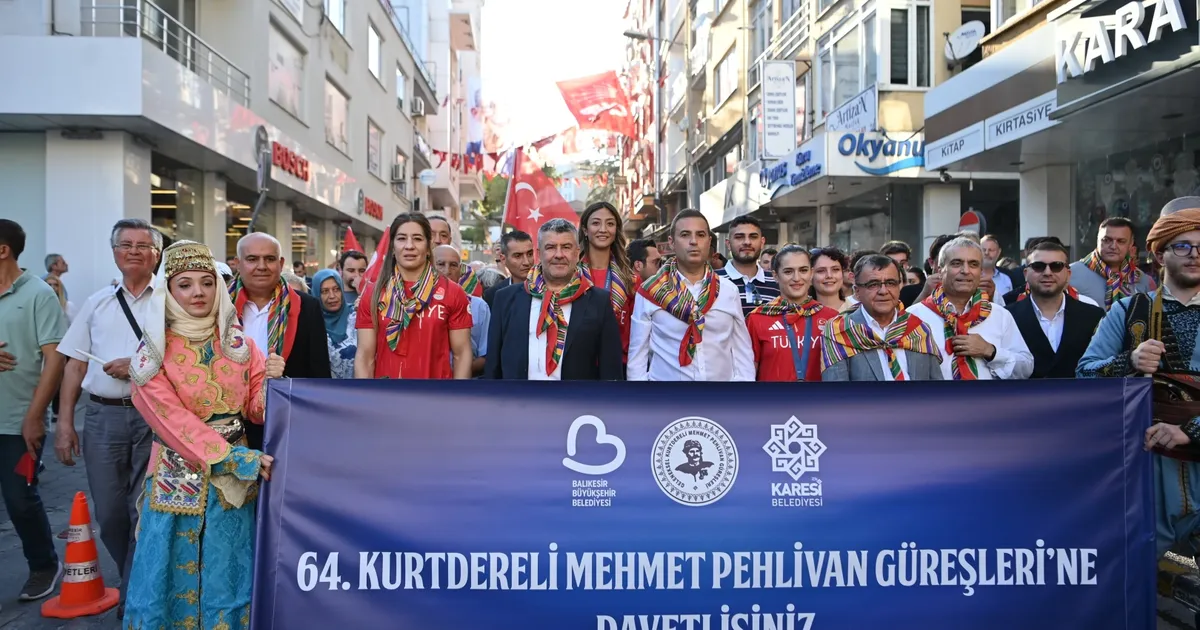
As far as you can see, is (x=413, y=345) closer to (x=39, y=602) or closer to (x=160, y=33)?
(x=39, y=602)

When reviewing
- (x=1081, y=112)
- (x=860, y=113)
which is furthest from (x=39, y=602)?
(x=860, y=113)

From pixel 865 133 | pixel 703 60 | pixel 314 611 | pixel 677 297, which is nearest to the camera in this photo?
pixel 314 611

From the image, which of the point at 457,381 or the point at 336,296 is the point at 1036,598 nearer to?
the point at 457,381

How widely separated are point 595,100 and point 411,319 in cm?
2644

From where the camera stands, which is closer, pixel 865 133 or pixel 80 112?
pixel 80 112

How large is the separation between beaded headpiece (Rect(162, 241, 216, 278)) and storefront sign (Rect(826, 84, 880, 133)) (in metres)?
14.5

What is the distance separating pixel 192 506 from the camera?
3533mm

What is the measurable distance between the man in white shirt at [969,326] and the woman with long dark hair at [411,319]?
251cm

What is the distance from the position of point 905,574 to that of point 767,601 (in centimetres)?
55

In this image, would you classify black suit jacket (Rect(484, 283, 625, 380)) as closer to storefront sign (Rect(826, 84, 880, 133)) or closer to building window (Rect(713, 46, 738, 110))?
storefront sign (Rect(826, 84, 880, 133))

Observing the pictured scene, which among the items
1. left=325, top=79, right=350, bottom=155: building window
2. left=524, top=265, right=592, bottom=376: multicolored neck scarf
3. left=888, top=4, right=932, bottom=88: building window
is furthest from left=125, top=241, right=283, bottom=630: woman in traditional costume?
left=325, top=79, right=350, bottom=155: building window

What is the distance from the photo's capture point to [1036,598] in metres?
3.29

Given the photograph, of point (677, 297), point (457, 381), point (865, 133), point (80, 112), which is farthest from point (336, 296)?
point (865, 133)

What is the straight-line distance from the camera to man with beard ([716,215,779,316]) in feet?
18.5
